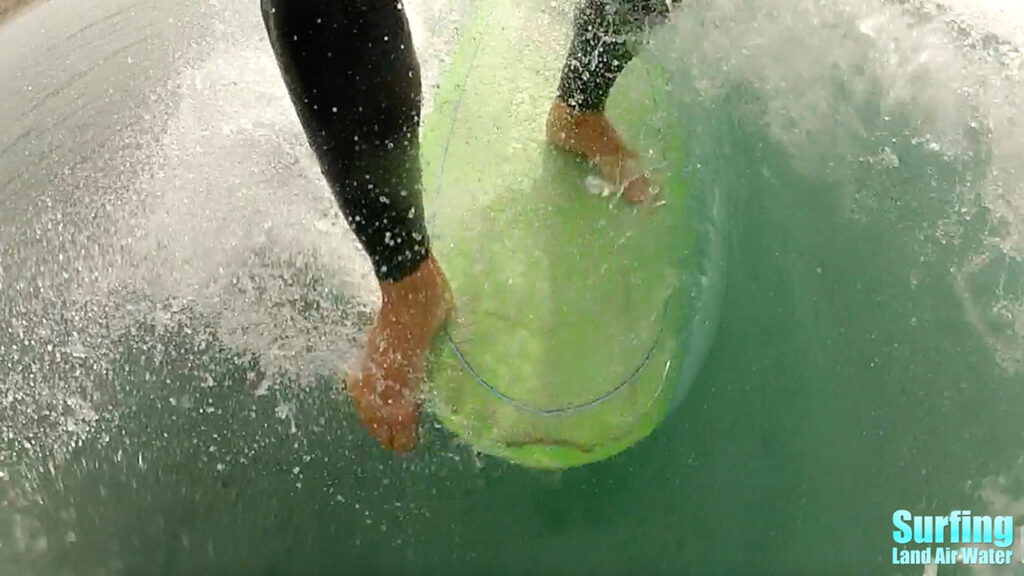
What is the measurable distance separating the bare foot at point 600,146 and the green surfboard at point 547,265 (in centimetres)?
2

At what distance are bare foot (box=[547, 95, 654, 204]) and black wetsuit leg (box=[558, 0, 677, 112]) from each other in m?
0.01

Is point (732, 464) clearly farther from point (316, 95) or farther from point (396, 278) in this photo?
point (316, 95)

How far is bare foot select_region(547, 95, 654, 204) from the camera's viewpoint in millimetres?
985

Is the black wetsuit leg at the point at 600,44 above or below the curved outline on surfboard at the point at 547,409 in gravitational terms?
above

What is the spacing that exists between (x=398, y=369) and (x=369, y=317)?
0.28 feet

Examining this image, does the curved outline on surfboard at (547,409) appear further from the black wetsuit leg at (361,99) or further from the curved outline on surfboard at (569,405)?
the black wetsuit leg at (361,99)

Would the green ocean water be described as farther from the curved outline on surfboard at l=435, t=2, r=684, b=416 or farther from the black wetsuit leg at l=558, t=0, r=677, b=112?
the black wetsuit leg at l=558, t=0, r=677, b=112

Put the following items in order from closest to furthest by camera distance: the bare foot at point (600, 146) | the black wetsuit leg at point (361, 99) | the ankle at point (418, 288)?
the black wetsuit leg at point (361, 99)
the ankle at point (418, 288)
the bare foot at point (600, 146)

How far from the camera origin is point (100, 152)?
1.05 meters

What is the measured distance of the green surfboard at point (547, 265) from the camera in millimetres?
867

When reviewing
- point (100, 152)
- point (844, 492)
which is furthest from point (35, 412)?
point (844, 492)

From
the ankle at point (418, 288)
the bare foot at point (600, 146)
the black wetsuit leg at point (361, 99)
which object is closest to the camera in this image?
the black wetsuit leg at point (361, 99)

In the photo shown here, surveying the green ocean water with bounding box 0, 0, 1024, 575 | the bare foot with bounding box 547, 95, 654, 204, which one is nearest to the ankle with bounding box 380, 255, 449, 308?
the green ocean water with bounding box 0, 0, 1024, 575

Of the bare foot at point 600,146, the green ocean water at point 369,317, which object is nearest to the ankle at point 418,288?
the green ocean water at point 369,317
